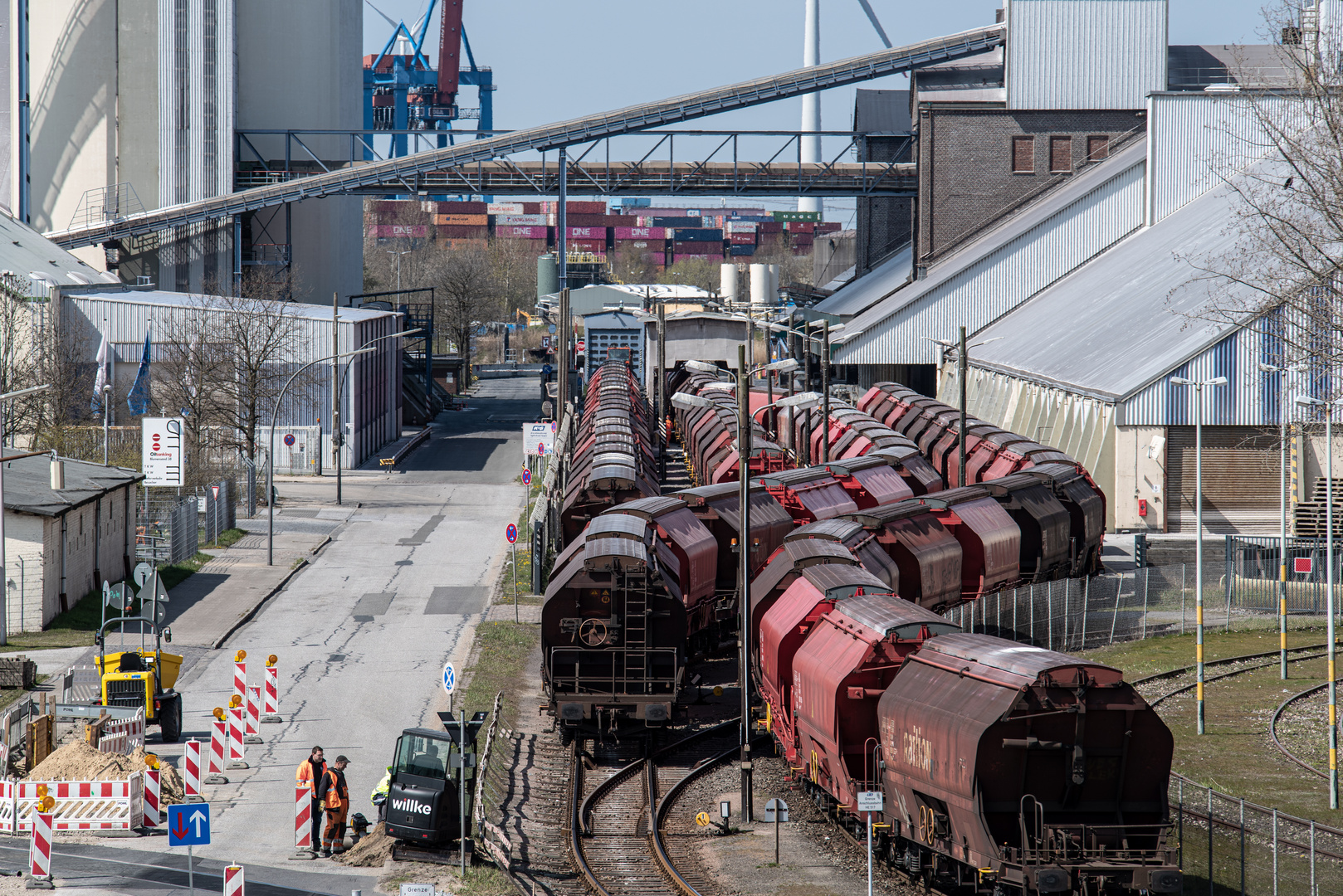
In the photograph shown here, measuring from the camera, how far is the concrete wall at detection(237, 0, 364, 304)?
8462cm

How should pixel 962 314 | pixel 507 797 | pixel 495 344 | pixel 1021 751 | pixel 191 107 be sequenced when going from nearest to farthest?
pixel 1021 751, pixel 507 797, pixel 962 314, pixel 191 107, pixel 495 344

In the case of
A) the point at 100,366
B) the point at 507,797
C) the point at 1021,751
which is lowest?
the point at 507,797

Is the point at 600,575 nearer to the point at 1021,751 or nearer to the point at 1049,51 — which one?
the point at 1021,751

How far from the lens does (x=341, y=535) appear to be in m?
49.3

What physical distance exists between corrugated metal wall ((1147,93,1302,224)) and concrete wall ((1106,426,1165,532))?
23.4 metres

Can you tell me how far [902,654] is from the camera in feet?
63.8

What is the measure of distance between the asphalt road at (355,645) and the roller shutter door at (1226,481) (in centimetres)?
2256

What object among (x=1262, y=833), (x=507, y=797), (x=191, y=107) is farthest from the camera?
(x=191, y=107)

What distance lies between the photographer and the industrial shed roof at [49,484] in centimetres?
3372

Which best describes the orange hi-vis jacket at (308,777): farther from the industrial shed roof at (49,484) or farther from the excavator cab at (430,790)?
the industrial shed roof at (49,484)

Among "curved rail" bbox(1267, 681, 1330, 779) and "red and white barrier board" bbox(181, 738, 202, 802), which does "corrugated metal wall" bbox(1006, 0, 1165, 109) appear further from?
"red and white barrier board" bbox(181, 738, 202, 802)

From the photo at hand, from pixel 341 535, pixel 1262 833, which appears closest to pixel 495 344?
pixel 341 535

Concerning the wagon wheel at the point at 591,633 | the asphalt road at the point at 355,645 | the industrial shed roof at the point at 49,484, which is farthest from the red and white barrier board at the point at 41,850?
the industrial shed roof at the point at 49,484

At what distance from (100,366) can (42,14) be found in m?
33.0
